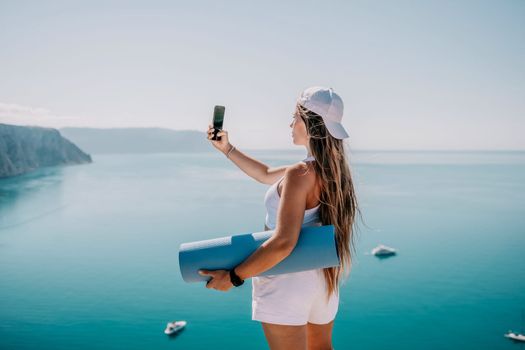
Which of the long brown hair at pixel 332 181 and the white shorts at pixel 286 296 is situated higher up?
the long brown hair at pixel 332 181

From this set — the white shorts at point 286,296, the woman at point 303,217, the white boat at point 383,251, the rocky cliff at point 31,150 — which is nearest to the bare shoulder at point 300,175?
the woman at point 303,217

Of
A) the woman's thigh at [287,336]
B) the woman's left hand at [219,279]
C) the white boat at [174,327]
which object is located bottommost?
the white boat at [174,327]

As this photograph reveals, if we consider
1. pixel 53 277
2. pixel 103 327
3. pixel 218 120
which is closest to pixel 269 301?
pixel 218 120

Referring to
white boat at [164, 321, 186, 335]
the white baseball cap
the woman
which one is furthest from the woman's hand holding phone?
white boat at [164, 321, 186, 335]

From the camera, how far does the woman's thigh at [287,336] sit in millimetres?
1644

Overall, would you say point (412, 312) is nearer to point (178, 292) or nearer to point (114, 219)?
point (178, 292)

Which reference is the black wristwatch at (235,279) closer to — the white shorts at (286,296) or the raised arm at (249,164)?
the white shorts at (286,296)

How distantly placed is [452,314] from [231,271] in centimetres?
2484

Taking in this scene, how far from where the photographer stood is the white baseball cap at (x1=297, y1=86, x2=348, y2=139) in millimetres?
1628

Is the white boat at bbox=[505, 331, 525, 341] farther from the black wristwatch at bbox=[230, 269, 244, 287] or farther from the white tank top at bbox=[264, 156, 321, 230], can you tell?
the black wristwatch at bbox=[230, 269, 244, 287]

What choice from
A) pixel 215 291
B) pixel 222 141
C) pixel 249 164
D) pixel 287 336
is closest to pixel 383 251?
pixel 215 291

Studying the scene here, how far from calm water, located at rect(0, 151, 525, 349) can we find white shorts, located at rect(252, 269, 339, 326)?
21139mm

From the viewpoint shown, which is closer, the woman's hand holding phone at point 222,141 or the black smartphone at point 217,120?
the black smartphone at point 217,120

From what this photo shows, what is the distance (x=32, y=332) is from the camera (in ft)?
69.8
